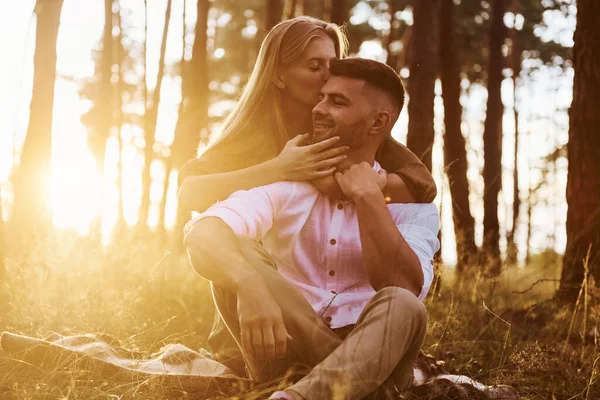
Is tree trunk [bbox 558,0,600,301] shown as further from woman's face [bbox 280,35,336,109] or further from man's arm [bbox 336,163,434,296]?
man's arm [bbox 336,163,434,296]

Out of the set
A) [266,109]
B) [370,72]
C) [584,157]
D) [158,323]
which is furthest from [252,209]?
→ [584,157]

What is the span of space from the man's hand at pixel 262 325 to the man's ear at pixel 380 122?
977 mm

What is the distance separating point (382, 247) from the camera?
9.66ft

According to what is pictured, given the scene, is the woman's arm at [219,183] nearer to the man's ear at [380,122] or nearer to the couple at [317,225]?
the couple at [317,225]

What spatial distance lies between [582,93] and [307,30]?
3.14m

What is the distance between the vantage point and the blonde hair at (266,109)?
3797 mm

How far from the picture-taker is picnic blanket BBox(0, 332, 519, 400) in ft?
10.6

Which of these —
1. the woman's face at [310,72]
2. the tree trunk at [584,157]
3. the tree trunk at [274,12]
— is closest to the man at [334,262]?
the woman's face at [310,72]

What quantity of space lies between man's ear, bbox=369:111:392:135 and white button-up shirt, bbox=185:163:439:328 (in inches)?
14.7

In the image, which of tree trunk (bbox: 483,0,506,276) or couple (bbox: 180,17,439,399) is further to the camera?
tree trunk (bbox: 483,0,506,276)

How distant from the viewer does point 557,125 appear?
27.3 meters

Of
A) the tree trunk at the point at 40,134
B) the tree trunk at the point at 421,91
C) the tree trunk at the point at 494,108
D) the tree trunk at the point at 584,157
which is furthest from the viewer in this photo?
the tree trunk at the point at 494,108

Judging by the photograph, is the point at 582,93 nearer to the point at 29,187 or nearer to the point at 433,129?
the point at 433,129

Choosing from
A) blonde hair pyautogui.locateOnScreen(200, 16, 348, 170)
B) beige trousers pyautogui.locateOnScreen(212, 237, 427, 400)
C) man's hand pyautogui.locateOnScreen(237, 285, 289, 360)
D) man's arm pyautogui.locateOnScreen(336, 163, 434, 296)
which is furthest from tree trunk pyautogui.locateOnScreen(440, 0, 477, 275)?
man's hand pyautogui.locateOnScreen(237, 285, 289, 360)
